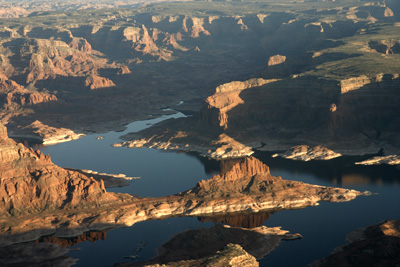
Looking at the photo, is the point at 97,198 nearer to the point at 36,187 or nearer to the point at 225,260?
the point at 36,187

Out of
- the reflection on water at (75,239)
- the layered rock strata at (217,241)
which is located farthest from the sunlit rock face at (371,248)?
the reflection on water at (75,239)

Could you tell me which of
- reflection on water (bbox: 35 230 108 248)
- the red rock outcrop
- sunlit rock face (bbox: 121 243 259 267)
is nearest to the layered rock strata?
sunlit rock face (bbox: 121 243 259 267)

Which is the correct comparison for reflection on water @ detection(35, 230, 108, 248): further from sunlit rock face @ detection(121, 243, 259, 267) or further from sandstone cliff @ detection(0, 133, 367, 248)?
sunlit rock face @ detection(121, 243, 259, 267)

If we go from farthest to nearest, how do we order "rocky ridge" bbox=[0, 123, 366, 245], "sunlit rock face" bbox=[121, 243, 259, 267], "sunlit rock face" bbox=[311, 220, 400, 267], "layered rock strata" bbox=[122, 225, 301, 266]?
1. "rocky ridge" bbox=[0, 123, 366, 245]
2. "layered rock strata" bbox=[122, 225, 301, 266]
3. "sunlit rock face" bbox=[311, 220, 400, 267]
4. "sunlit rock face" bbox=[121, 243, 259, 267]

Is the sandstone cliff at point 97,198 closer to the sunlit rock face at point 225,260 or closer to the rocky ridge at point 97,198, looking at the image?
the rocky ridge at point 97,198

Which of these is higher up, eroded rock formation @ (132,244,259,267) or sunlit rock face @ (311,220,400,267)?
eroded rock formation @ (132,244,259,267)

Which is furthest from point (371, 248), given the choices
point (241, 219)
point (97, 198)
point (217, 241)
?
point (97, 198)
